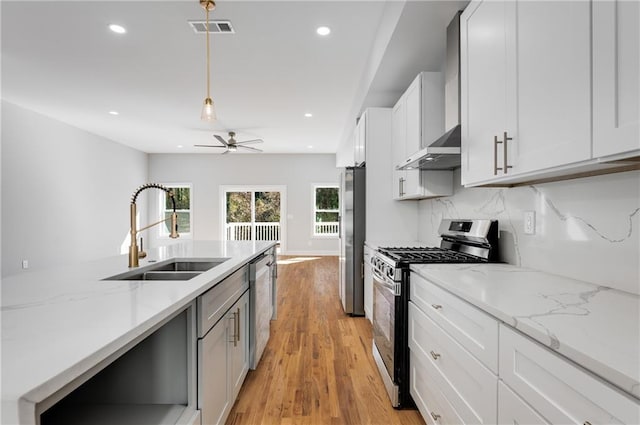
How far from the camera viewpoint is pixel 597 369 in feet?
2.27

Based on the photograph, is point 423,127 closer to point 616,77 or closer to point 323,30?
point 323,30

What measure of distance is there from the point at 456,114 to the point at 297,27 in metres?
1.77

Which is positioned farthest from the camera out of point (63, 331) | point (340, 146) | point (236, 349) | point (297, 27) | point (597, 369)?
point (340, 146)

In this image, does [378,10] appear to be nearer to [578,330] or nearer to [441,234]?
[441,234]

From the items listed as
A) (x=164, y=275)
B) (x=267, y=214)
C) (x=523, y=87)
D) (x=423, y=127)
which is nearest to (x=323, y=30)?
(x=423, y=127)

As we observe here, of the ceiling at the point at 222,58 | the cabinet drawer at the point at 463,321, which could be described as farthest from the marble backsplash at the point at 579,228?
the ceiling at the point at 222,58

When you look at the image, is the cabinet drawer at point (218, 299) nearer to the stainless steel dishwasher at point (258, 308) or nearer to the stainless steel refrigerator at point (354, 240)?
the stainless steel dishwasher at point (258, 308)

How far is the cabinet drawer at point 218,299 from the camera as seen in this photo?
4.49 ft

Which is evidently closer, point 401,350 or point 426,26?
point 401,350

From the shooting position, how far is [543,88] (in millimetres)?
1229

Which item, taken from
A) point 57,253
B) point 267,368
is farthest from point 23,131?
point 267,368

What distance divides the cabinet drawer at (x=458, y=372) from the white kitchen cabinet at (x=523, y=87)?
2.63 feet

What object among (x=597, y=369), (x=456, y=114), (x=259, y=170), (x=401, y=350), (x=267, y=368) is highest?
(x=259, y=170)

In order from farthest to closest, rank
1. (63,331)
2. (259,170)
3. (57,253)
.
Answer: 1. (259,170)
2. (57,253)
3. (63,331)
